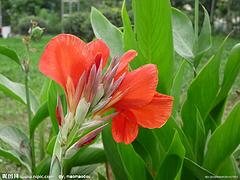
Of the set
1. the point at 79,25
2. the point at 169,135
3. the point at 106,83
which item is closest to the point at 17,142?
the point at 169,135

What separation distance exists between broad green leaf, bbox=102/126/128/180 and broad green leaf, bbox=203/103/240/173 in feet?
0.55

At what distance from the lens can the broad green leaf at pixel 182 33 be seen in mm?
1042

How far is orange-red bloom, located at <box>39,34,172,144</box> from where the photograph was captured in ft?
1.71

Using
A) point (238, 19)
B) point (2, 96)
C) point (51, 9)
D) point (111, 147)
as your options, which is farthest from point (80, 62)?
point (51, 9)

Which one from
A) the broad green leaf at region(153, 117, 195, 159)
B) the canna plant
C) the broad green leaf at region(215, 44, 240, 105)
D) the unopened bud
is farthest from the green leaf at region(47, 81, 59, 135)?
the broad green leaf at region(215, 44, 240, 105)

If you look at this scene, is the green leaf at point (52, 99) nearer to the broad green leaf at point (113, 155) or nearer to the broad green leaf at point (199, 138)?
the broad green leaf at point (113, 155)

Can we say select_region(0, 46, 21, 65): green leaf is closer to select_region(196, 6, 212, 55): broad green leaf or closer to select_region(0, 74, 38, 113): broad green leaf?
select_region(0, 74, 38, 113): broad green leaf

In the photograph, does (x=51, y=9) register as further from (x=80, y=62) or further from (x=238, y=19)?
(x=80, y=62)

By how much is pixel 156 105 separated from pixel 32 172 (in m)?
0.50

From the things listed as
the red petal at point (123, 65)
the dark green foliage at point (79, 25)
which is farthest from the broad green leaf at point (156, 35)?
the dark green foliage at point (79, 25)

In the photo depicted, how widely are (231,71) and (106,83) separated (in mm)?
464

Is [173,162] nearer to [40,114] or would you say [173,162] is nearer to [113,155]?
[113,155]

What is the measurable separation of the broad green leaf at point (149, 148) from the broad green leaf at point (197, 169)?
0.08 metres

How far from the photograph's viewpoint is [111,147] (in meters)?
0.91
